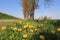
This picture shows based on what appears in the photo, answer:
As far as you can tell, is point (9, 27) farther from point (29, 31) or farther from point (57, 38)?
point (57, 38)

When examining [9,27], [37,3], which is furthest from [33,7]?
[9,27]

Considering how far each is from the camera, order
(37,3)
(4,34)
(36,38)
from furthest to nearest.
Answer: (37,3)
(4,34)
(36,38)

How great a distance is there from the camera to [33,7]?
8195mm

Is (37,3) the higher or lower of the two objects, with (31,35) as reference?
higher

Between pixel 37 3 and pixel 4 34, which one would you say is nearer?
pixel 4 34

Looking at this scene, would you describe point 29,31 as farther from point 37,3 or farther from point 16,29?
point 37,3

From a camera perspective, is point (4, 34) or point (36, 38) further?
point (4, 34)

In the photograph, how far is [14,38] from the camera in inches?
134

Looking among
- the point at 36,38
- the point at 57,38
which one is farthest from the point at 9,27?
the point at 57,38

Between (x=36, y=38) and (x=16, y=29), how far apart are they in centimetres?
48

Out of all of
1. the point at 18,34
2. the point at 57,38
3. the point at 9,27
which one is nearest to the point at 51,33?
the point at 57,38

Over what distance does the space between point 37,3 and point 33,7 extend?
19.6 inches

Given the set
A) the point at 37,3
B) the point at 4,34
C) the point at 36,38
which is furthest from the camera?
the point at 37,3

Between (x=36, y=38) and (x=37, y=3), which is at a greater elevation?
(x=37, y=3)
